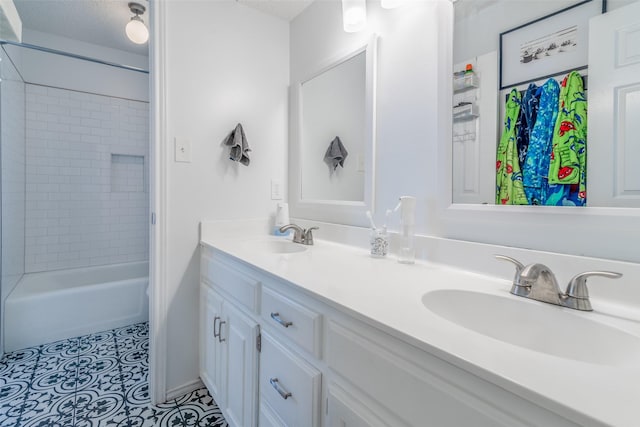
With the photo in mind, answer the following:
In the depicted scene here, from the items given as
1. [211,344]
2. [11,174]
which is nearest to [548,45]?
[211,344]

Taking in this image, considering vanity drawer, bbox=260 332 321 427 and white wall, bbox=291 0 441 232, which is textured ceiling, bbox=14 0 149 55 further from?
vanity drawer, bbox=260 332 321 427

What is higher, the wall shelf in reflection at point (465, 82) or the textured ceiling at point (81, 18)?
the textured ceiling at point (81, 18)

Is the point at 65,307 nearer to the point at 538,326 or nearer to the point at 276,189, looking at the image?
the point at 276,189

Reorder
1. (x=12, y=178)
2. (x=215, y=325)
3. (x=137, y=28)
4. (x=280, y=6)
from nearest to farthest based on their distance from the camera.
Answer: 1. (x=215, y=325)
2. (x=280, y=6)
3. (x=137, y=28)
4. (x=12, y=178)

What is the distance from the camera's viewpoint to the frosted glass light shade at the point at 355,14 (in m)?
1.33

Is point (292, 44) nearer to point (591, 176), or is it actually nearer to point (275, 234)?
point (275, 234)

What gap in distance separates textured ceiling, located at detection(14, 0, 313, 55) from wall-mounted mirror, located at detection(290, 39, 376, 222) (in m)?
0.47

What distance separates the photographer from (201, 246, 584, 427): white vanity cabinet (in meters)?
0.48

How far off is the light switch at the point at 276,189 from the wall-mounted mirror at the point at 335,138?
8 cm

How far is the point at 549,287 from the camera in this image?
73cm

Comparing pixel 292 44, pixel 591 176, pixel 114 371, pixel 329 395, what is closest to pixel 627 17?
pixel 591 176

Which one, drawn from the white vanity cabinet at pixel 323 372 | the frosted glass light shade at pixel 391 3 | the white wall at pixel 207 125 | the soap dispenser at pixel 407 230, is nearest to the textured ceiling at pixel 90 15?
the white wall at pixel 207 125

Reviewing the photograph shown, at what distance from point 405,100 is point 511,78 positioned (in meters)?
0.40

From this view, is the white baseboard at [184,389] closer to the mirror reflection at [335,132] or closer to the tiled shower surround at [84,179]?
the mirror reflection at [335,132]
